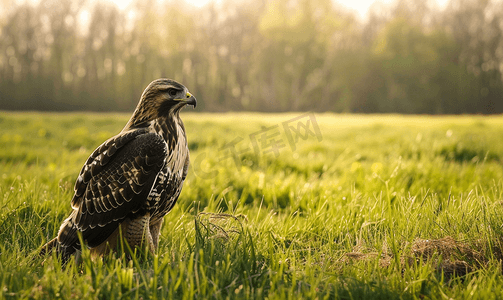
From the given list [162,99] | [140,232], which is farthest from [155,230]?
[162,99]

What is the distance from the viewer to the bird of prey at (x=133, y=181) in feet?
8.61

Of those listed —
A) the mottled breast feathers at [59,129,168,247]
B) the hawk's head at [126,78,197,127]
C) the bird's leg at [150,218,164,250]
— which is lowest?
the bird's leg at [150,218,164,250]

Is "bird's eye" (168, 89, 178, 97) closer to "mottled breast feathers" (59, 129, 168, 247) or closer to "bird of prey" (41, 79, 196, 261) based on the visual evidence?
"bird of prey" (41, 79, 196, 261)

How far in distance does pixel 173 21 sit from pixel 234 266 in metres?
28.0

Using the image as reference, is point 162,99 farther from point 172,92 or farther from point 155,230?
point 155,230

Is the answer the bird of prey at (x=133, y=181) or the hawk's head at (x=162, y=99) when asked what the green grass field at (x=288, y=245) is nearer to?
the bird of prey at (x=133, y=181)

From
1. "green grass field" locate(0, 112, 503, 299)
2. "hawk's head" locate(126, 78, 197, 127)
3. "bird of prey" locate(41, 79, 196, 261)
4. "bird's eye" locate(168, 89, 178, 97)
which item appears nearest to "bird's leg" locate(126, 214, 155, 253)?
"bird of prey" locate(41, 79, 196, 261)

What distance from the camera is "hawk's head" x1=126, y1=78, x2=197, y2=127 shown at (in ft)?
9.27

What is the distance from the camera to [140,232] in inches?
107

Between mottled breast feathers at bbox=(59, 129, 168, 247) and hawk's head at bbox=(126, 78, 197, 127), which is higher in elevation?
hawk's head at bbox=(126, 78, 197, 127)

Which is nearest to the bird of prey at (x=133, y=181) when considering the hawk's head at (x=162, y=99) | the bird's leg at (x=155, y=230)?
the hawk's head at (x=162, y=99)

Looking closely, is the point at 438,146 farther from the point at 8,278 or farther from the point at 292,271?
the point at 8,278

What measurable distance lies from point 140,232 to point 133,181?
1.31 feet

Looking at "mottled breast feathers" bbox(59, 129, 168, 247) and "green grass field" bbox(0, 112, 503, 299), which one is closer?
"green grass field" bbox(0, 112, 503, 299)
